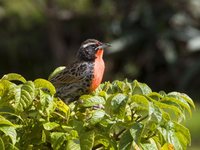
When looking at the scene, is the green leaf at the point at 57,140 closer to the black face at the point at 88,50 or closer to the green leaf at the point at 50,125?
the green leaf at the point at 50,125

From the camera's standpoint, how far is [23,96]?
351 centimetres

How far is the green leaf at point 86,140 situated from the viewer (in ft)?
11.6

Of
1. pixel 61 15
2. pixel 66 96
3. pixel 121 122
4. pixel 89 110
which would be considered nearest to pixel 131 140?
pixel 121 122

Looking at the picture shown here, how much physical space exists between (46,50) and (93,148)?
1702cm

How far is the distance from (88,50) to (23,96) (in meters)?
2.24

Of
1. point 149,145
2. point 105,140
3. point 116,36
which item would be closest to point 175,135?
point 149,145

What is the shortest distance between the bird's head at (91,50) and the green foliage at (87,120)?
188cm

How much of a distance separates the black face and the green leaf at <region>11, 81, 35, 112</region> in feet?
7.02

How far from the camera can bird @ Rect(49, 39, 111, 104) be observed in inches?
203

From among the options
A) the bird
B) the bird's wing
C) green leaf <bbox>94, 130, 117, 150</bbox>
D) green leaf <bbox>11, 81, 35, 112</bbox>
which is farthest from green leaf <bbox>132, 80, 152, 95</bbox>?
the bird's wing

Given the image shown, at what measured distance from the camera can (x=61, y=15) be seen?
20.2 meters

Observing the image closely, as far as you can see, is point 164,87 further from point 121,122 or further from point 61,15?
point 121,122

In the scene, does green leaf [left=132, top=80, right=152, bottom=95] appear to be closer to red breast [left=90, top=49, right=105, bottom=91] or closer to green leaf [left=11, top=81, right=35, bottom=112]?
green leaf [left=11, top=81, right=35, bottom=112]

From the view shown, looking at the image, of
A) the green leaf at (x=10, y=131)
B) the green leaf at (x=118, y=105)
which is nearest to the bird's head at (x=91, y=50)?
the green leaf at (x=118, y=105)
